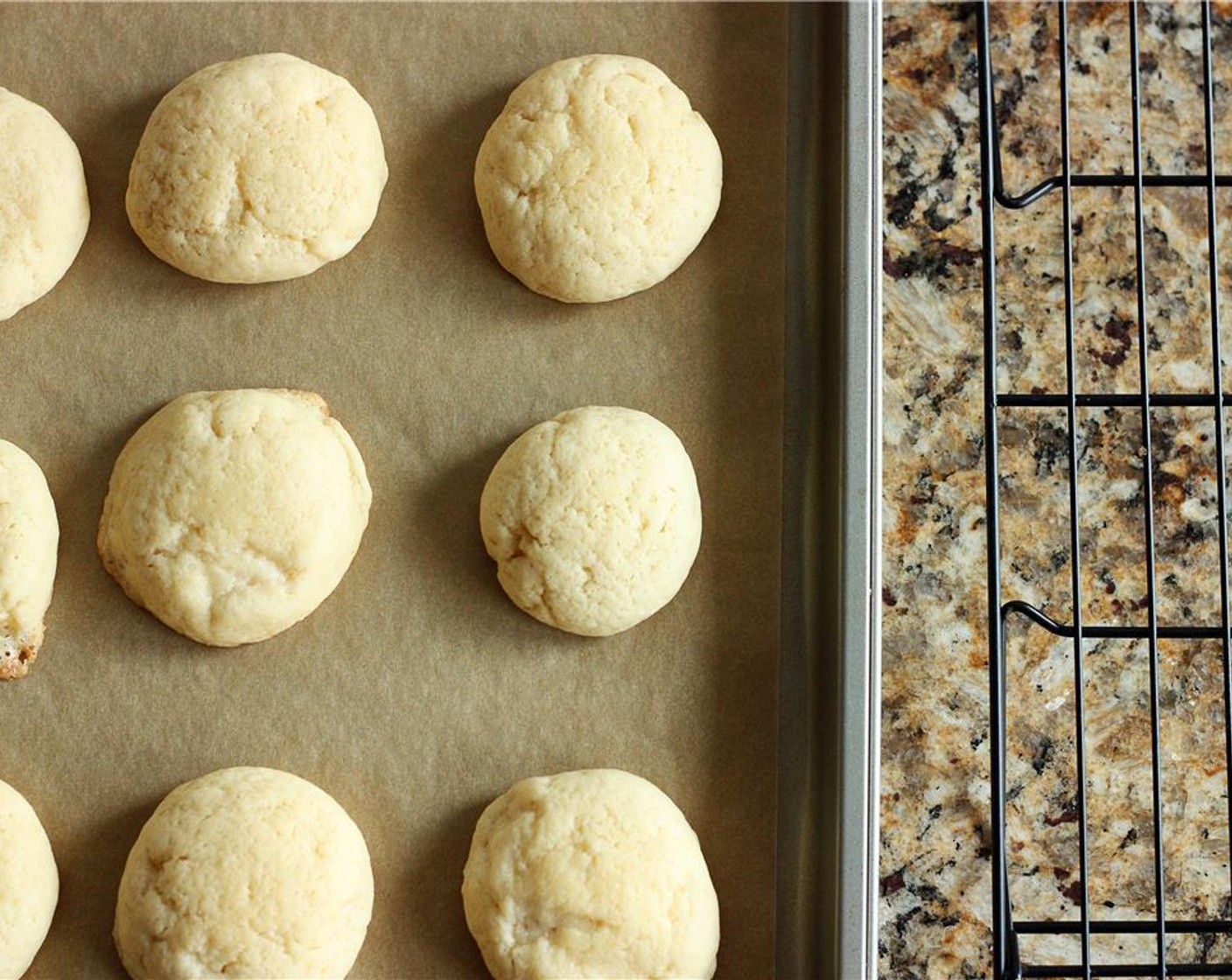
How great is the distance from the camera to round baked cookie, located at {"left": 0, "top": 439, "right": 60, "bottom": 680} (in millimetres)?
1166

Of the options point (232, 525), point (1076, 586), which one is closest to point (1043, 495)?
point (1076, 586)

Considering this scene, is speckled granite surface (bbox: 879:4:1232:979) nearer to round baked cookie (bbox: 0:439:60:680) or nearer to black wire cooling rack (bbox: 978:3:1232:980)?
black wire cooling rack (bbox: 978:3:1232:980)

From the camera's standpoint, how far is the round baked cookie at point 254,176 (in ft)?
4.00

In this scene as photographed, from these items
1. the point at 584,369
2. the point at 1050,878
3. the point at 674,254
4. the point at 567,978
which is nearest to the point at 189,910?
the point at 567,978

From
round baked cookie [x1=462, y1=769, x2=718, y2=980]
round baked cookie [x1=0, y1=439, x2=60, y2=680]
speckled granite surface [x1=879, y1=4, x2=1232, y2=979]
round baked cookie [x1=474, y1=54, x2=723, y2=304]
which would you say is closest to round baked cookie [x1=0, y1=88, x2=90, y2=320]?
round baked cookie [x1=0, y1=439, x2=60, y2=680]

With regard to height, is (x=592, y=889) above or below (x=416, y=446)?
below

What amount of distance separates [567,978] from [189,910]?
1.13 feet

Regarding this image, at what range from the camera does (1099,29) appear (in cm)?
143

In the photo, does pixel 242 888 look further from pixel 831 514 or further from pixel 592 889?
pixel 831 514

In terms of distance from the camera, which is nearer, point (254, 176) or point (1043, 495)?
point (254, 176)

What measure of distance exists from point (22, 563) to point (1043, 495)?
3.46ft

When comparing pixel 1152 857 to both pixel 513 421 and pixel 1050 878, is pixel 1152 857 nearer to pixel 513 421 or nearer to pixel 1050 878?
pixel 1050 878

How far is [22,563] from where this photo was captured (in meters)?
1.17

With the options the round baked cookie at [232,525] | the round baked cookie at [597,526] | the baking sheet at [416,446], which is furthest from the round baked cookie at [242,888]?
the round baked cookie at [597,526]
